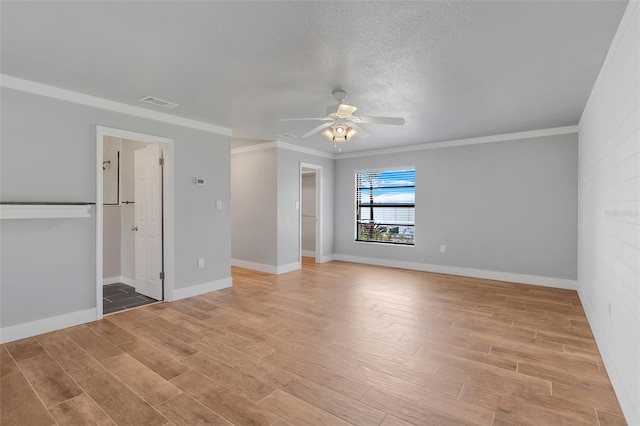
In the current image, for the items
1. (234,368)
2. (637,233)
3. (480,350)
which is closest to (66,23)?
(234,368)

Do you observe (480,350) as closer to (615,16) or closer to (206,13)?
(615,16)

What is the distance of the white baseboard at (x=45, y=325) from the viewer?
301cm

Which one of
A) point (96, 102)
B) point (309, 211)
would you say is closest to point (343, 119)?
point (96, 102)

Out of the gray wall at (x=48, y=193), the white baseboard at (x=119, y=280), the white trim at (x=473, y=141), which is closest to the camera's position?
the gray wall at (x=48, y=193)

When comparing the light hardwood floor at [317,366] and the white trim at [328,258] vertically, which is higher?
the white trim at [328,258]

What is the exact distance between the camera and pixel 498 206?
547 centimetres

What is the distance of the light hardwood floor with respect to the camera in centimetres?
199

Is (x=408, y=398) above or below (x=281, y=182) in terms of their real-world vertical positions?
below

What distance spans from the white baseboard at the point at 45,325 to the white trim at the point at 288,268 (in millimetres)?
2930

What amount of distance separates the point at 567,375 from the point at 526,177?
3.61m

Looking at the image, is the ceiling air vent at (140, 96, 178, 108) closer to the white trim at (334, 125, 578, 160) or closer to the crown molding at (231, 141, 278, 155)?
the crown molding at (231, 141, 278, 155)

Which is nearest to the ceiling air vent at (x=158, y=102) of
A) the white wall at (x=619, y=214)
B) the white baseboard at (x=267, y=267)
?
the white baseboard at (x=267, y=267)

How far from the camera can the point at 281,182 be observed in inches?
237

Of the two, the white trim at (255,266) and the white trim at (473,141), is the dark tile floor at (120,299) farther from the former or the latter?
the white trim at (473,141)
